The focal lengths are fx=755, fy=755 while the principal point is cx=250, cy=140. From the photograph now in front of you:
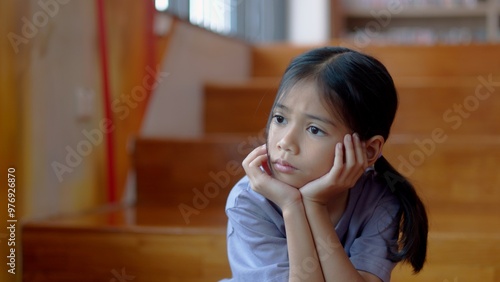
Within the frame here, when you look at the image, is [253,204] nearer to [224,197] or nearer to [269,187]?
[269,187]

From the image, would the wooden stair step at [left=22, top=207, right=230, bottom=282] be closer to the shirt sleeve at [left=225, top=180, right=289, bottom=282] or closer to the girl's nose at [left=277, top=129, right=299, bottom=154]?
the shirt sleeve at [left=225, top=180, right=289, bottom=282]

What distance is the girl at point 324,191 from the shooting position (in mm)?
1119

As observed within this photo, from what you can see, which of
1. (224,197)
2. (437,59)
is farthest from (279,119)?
(437,59)

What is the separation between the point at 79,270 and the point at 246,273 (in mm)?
748

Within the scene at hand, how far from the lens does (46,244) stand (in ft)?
5.95

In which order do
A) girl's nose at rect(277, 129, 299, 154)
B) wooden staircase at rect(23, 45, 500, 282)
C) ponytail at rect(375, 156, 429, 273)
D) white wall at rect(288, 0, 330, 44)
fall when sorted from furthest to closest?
white wall at rect(288, 0, 330, 44)
wooden staircase at rect(23, 45, 500, 282)
ponytail at rect(375, 156, 429, 273)
girl's nose at rect(277, 129, 299, 154)

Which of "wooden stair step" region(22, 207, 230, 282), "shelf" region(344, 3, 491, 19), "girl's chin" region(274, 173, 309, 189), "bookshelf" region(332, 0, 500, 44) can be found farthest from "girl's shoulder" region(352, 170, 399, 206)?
"shelf" region(344, 3, 491, 19)

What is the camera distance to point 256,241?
3.84ft

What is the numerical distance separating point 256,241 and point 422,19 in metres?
4.73

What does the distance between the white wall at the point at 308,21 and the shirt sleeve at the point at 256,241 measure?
3.88 meters

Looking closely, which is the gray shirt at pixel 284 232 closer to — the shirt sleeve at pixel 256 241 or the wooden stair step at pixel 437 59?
the shirt sleeve at pixel 256 241

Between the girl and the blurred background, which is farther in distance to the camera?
the blurred background

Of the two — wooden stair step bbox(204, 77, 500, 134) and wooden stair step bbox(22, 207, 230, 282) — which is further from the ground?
wooden stair step bbox(204, 77, 500, 134)

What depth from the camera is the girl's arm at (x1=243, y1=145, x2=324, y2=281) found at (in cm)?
112
